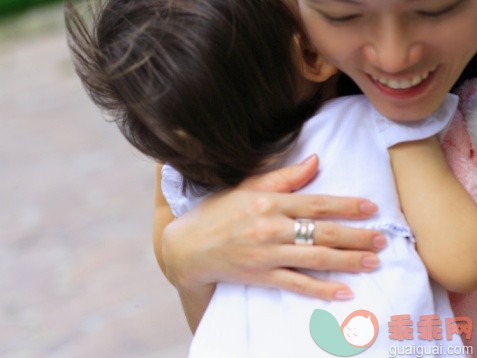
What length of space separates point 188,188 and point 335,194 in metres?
0.25

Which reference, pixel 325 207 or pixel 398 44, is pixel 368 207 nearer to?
pixel 325 207

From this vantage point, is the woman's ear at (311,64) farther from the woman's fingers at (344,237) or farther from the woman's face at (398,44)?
the woman's fingers at (344,237)

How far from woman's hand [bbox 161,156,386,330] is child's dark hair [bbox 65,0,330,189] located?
0.05 meters

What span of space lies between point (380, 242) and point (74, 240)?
2.70m

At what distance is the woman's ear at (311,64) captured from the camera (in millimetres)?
1415

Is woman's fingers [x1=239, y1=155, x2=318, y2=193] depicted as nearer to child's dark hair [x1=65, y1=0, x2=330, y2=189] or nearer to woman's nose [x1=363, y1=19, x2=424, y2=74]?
child's dark hair [x1=65, y1=0, x2=330, y2=189]

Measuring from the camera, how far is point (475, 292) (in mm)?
1433

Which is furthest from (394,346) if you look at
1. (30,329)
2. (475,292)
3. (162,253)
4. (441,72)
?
(30,329)

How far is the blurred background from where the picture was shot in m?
3.39

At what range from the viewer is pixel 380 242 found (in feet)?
4.48

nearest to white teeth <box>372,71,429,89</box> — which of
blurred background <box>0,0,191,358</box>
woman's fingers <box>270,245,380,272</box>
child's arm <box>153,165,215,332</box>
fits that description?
woman's fingers <box>270,245,380,272</box>

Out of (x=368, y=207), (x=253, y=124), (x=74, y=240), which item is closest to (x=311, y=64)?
(x=253, y=124)

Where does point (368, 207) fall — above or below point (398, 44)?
below

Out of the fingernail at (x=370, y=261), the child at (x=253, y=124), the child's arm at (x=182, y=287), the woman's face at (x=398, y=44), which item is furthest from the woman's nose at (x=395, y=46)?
the child's arm at (x=182, y=287)
